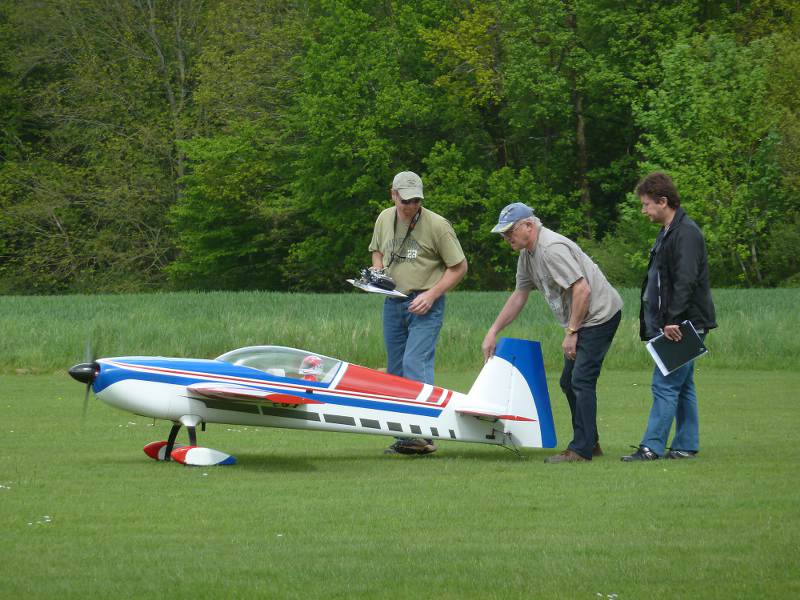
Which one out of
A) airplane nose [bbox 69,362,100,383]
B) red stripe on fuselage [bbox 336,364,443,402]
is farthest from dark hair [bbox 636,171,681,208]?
airplane nose [bbox 69,362,100,383]

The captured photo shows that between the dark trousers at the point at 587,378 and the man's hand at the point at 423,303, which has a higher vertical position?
the man's hand at the point at 423,303

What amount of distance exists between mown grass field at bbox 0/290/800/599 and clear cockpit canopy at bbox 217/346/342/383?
72cm

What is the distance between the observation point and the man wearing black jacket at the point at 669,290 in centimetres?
888

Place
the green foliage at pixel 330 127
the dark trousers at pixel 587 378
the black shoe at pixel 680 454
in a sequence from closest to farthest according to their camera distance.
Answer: the dark trousers at pixel 587 378 < the black shoe at pixel 680 454 < the green foliage at pixel 330 127

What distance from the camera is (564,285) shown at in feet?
29.5

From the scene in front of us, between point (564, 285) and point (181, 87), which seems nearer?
point (564, 285)

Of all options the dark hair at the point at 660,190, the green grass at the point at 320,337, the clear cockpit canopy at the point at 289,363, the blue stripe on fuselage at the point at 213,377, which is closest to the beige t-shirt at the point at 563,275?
the dark hair at the point at 660,190

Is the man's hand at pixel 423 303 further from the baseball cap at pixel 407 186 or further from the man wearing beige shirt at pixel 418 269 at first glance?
the baseball cap at pixel 407 186

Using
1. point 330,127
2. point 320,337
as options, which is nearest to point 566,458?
point 320,337

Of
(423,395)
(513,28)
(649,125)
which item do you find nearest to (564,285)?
(423,395)

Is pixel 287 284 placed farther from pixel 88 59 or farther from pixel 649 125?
pixel 649 125

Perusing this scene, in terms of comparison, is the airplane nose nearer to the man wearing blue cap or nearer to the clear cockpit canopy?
the clear cockpit canopy

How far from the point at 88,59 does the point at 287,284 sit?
45.3 ft

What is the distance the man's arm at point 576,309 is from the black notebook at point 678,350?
0.55 meters
